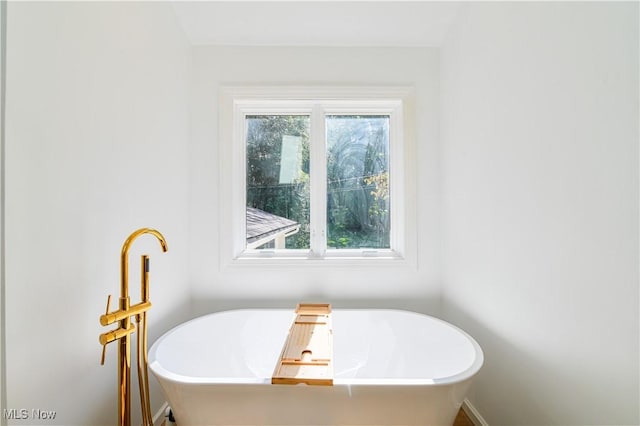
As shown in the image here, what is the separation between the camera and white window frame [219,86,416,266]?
188cm

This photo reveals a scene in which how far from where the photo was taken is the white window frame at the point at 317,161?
6.15 ft

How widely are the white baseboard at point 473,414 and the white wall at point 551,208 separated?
56 mm

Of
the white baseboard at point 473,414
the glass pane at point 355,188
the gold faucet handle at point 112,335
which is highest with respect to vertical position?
the glass pane at point 355,188

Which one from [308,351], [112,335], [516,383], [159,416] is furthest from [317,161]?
[159,416]

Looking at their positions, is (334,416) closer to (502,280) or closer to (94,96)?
(502,280)

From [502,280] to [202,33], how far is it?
7.51 feet

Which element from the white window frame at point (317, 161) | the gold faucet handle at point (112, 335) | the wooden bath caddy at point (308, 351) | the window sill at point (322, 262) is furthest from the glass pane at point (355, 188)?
the gold faucet handle at point (112, 335)

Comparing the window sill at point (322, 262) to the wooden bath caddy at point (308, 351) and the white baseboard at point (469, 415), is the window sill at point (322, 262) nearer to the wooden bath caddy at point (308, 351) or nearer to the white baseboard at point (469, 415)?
the wooden bath caddy at point (308, 351)

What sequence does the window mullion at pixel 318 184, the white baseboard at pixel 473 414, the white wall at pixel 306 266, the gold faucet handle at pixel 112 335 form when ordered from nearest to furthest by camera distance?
the gold faucet handle at pixel 112 335 → the white baseboard at pixel 473 414 → the white wall at pixel 306 266 → the window mullion at pixel 318 184

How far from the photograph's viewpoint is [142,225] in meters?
1.33

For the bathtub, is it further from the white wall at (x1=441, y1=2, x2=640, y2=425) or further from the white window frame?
the white window frame

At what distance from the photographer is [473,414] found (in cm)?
151

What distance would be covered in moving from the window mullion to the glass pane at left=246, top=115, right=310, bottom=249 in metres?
0.06

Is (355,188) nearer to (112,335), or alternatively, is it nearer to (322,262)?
(322,262)
